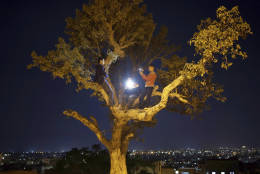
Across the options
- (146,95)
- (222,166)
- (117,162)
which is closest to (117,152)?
(117,162)

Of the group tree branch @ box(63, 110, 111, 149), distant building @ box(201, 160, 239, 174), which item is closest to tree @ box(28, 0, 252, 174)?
tree branch @ box(63, 110, 111, 149)

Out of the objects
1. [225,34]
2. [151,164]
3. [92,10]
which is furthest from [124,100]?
[151,164]

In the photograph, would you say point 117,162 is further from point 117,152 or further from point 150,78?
point 150,78

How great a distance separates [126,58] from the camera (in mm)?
13695

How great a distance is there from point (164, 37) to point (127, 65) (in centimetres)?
280

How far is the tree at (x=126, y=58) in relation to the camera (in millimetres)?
9703

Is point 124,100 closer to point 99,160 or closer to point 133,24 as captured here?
point 133,24

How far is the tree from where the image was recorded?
9703 millimetres

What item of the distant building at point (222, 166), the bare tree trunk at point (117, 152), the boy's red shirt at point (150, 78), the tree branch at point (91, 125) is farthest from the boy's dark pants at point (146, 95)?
the distant building at point (222, 166)

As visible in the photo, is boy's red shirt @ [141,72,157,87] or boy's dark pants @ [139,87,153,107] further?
boy's dark pants @ [139,87,153,107]

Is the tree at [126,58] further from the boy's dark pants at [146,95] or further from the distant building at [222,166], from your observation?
the distant building at [222,166]

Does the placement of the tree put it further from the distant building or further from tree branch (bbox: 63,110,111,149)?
the distant building

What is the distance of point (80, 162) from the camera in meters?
17.0

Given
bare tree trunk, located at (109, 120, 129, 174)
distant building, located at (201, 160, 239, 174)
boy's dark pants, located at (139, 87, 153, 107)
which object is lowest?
distant building, located at (201, 160, 239, 174)
